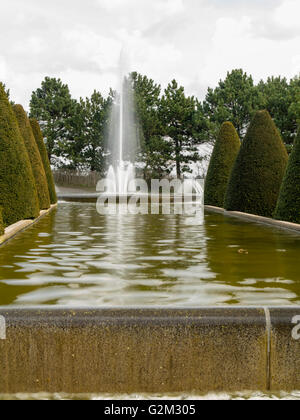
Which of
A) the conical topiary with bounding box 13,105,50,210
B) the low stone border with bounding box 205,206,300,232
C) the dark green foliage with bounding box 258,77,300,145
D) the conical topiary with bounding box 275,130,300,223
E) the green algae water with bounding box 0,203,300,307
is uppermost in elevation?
the dark green foliage with bounding box 258,77,300,145

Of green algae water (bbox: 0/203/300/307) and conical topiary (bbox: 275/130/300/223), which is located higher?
conical topiary (bbox: 275/130/300/223)

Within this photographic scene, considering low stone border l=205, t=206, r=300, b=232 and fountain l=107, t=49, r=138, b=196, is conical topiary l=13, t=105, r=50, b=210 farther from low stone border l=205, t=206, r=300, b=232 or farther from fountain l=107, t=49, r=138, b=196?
fountain l=107, t=49, r=138, b=196

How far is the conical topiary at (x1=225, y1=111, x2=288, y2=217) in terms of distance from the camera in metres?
15.5

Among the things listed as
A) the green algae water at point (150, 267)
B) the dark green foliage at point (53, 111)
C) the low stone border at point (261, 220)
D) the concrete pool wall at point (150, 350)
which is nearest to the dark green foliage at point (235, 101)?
the dark green foliage at point (53, 111)

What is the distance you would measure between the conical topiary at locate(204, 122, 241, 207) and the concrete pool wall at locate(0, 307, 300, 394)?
636 inches

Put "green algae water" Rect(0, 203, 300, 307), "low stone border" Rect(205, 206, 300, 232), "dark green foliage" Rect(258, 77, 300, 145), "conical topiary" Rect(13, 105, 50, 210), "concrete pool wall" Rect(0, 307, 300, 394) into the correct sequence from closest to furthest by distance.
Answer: "concrete pool wall" Rect(0, 307, 300, 394), "green algae water" Rect(0, 203, 300, 307), "low stone border" Rect(205, 206, 300, 232), "conical topiary" Rect(13, 105, 50, 210), "dark green foliage" Rect(258, 77, 300, 145)

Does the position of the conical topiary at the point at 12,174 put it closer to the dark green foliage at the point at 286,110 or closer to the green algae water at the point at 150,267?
the green algae water at the point at 150,267

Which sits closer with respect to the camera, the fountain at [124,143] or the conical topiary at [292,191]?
the conical topiary at [292,191]

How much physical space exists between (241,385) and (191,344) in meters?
0.51

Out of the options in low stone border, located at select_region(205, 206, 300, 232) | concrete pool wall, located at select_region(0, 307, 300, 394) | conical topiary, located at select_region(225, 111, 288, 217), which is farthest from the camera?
conical topiary, located at select_region(225, 111, 288, 217)

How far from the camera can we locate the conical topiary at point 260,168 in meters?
15.5

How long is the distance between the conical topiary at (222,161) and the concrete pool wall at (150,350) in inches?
636

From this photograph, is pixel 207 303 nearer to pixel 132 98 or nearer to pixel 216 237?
pixel 216 237


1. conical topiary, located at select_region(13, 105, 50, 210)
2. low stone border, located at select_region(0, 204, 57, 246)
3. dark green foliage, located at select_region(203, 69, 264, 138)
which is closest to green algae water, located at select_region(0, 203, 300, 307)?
low stone border, located at select_region(0, 204, 57, 246)
